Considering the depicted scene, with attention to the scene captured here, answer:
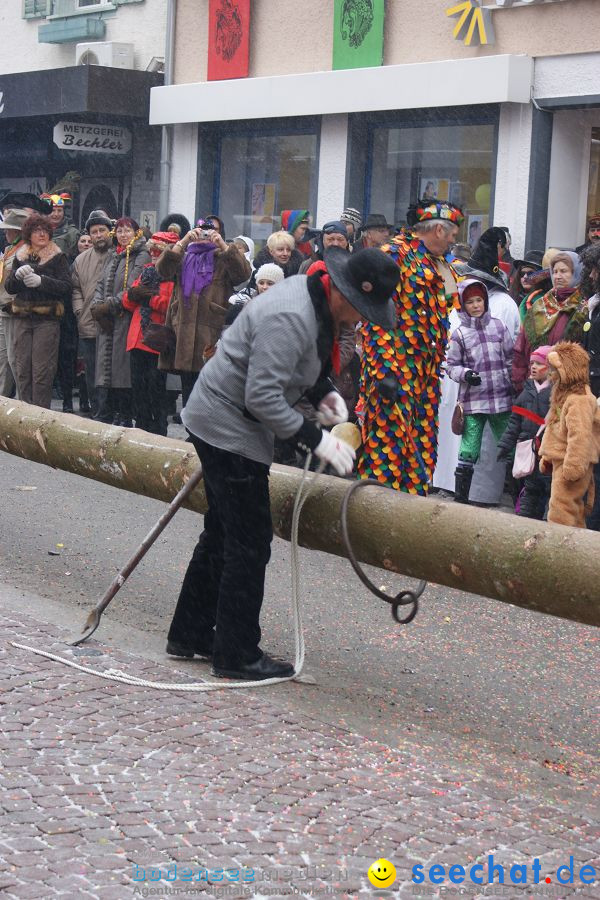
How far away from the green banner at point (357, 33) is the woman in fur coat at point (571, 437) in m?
8.73

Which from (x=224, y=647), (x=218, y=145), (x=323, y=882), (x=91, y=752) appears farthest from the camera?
(x=218, y=145)

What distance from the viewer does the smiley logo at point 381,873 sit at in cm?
383

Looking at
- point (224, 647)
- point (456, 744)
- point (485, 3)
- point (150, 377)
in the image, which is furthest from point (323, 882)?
point (485, 3)

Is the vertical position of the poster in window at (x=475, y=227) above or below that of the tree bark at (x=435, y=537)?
above

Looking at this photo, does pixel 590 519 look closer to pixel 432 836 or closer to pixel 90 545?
pixel 90 545

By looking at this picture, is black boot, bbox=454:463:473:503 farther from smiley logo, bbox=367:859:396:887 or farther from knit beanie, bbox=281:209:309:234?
smiley logo, bbox=367:859:396:887

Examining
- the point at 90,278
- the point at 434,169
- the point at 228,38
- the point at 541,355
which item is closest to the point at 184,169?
the point at 228,38

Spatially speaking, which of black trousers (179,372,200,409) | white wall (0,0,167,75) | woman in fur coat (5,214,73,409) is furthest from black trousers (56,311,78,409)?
white wall (0,0,167,75)

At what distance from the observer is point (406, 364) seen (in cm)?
786

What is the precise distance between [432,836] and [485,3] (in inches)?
478

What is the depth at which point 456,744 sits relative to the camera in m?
5.20

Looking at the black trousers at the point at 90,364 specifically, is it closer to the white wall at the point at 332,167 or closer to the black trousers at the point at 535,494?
the white wall at the point at 332,167

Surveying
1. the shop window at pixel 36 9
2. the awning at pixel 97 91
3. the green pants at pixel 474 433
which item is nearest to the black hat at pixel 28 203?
the awning at pixel 97 91

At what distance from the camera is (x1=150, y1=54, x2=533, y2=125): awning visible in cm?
1451
